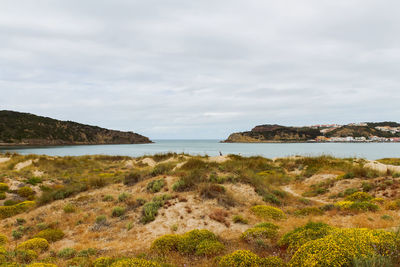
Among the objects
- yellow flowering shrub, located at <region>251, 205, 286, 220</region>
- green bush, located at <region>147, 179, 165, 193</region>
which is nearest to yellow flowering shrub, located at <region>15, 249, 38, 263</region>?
green bush, located at <region>147, 179, 165, 193</region>

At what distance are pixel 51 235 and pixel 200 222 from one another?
623 centimetres

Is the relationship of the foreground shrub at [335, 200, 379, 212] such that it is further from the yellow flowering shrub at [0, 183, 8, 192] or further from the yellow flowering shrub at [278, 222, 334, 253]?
the yellow flowering shrub at [0, 183, 8, 192]

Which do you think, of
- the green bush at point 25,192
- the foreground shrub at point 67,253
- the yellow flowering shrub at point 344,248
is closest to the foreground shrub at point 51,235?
the foreground shrub at point 67,253

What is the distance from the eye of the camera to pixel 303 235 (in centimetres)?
659

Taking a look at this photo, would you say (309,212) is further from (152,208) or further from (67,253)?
(67,253)

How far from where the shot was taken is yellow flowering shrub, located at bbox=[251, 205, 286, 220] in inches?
419

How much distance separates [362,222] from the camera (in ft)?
28.9

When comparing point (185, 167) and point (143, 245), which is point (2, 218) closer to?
point (143, 245)

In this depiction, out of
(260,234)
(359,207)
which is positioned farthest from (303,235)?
(359,207)

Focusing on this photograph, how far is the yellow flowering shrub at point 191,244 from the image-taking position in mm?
7051

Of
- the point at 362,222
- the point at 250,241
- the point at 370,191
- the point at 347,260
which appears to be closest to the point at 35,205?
the point at 250,241

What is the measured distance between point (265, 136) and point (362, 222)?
176 m

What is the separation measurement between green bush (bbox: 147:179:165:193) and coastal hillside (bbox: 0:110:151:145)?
125 metres

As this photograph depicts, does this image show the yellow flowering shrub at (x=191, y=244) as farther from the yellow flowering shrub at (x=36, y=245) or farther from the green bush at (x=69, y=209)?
the green bush at (x=69, y=209)
